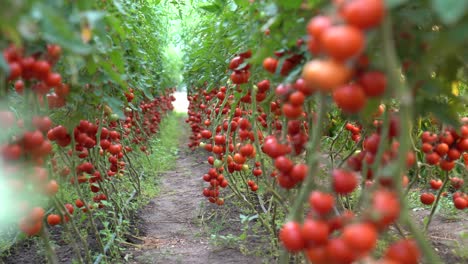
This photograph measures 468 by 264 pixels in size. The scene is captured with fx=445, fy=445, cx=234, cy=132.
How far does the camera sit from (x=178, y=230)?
3.24 meters

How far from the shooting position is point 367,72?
2.63ft

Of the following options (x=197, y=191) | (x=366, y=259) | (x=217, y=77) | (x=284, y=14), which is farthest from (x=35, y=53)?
(x=197, y=191)

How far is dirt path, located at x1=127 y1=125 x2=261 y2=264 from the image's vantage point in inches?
103

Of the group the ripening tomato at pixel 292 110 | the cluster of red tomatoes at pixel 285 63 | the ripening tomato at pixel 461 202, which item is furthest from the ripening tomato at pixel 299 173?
the ripening tomato at pixel 461 202

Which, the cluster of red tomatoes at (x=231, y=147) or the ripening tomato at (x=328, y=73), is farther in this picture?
the cluster of red tomatoes at (x=231, y=147)

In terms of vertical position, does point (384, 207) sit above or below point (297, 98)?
below

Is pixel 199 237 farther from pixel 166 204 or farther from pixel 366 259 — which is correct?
pixel 366 259

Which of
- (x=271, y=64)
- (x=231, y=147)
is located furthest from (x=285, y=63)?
(x=231, y=147)

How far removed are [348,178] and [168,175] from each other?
453cm

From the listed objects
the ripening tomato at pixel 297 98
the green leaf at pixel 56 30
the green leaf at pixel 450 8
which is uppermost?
the green leaf at pixel 56 30

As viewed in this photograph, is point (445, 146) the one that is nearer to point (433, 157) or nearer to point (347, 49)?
point (433, 157)

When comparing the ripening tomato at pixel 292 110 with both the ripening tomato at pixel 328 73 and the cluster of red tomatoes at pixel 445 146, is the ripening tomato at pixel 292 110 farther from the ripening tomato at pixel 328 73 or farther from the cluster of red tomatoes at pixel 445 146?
the cluster of red tomatoes at pixel 445 146

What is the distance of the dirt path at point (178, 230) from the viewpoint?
2.62 metres

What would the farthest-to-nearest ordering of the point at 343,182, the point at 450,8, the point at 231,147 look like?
the point at 231,147 → the point at 343,182 → the point at 450,8
